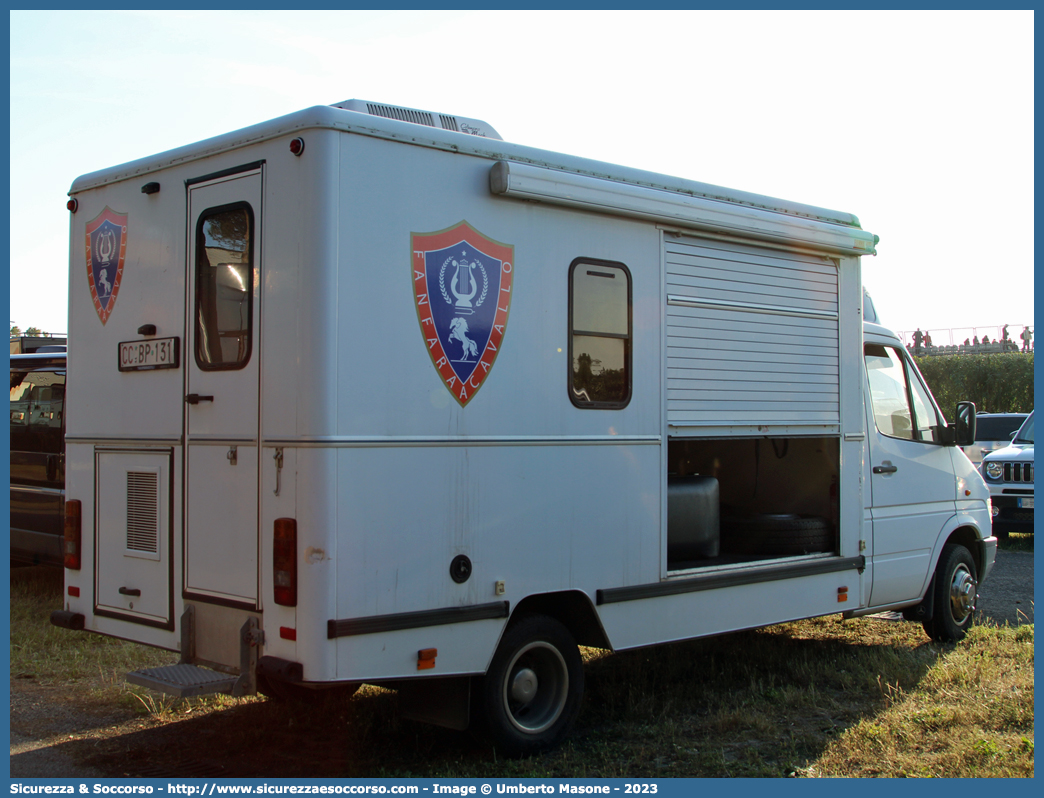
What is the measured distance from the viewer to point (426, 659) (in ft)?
15.0

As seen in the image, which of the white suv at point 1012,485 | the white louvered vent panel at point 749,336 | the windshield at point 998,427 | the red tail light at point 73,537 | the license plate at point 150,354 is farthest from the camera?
the windshield at point 998,427

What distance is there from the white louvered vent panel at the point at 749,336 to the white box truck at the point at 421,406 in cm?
2

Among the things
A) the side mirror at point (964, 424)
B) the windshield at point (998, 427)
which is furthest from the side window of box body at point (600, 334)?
the windshield at point (998, 427)

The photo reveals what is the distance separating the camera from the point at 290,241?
4.48 metres

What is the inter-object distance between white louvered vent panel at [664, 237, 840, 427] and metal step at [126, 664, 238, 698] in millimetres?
2820

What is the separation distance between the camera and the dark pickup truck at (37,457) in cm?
808

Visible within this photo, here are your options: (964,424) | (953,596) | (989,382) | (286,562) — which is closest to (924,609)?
(953,596)

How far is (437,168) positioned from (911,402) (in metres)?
4.55

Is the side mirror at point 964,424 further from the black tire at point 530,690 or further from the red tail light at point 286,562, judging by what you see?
the red tail light at point 286,562

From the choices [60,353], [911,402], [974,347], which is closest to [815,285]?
[911,402]

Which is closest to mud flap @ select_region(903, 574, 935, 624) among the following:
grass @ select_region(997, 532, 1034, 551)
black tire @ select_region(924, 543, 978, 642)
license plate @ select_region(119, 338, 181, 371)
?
black tire @ select_region(924, 543, 978, 642)

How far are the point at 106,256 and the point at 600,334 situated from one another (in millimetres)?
2851

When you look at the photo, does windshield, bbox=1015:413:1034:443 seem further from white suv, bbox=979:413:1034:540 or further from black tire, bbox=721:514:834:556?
black tire, bbox=721:514:834:556

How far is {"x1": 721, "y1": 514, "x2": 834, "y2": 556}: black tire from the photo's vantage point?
661 centimetres
